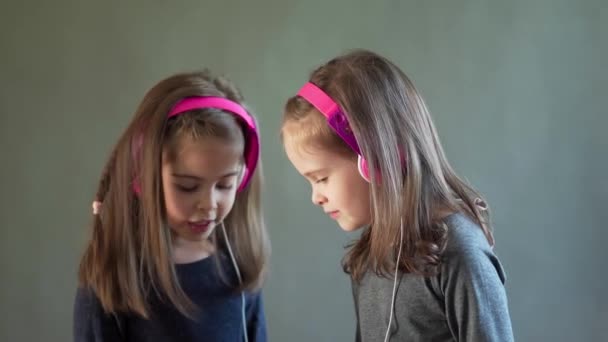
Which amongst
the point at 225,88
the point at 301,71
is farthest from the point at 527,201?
the point at 225,88

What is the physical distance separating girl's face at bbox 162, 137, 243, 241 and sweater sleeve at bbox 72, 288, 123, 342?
0.20m

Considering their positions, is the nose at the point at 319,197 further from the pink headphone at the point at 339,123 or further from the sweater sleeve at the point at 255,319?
the sweater sleeve at the point at 255,319

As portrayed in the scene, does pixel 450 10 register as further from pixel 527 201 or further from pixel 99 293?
pixel 99 293

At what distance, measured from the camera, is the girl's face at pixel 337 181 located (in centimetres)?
108

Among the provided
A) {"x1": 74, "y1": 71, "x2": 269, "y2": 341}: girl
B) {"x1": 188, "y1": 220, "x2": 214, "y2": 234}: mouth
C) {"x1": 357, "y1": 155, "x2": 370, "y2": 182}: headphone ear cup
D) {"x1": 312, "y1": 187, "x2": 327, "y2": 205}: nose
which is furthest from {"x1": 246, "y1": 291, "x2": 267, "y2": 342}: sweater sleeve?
{"x1": 357, "y1": 155, "x2": 370, "y2": 182}: headphone ear cup

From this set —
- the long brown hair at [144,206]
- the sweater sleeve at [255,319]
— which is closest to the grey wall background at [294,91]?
the sweater sleeve at [255,319]

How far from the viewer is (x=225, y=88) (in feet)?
3.82

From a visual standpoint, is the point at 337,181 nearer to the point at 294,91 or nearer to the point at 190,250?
the point at 190,250

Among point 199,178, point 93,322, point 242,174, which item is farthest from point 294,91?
point 93,322

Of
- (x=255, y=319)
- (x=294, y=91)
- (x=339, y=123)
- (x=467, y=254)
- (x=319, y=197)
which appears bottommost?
(x=255, y=319)

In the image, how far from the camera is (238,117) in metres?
1.15

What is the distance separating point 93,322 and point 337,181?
0.50 m

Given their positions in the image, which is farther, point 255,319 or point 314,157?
point 255,319

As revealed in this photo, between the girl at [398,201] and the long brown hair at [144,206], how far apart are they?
0.52 feet
